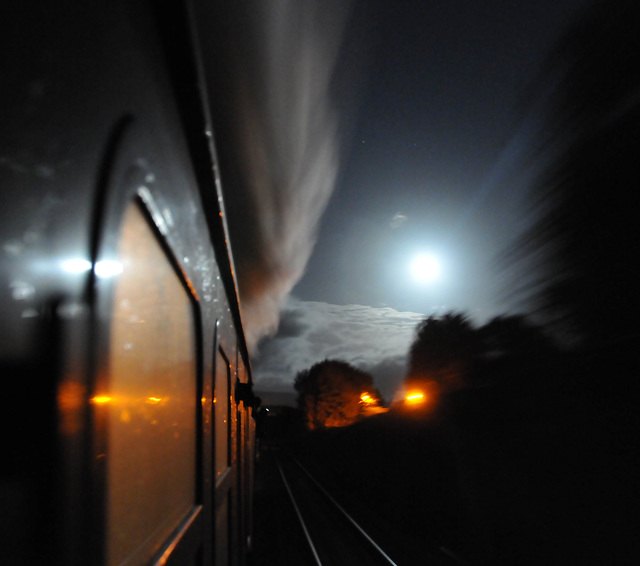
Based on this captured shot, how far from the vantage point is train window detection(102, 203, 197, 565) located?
1104mm

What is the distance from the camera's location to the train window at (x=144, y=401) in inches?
43.4

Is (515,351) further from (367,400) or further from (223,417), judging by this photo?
(367,400)

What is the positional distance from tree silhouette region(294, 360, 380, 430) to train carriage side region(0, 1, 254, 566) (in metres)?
64.1

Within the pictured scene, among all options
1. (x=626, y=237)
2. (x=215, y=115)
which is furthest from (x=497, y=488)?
(x=215, y=115)

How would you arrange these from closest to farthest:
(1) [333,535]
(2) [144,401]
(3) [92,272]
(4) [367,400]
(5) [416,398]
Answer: (3) [92,272], (2) [144,401], (1) [333,535], (5) [416,398], (4) [367,400]

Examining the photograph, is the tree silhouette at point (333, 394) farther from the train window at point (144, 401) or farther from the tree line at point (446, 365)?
the train window at point (144, 401)

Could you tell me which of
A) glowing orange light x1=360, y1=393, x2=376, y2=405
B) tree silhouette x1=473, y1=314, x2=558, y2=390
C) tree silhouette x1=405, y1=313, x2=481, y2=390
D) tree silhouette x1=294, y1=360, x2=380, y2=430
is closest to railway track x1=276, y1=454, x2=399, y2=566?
tree silhouette x1=473, y1=314, x2=558, y2=390

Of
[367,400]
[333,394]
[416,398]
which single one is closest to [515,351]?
[416,398]

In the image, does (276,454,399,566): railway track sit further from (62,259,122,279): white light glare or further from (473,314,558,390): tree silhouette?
(62,259,122,279): white light glare

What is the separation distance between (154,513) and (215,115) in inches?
143

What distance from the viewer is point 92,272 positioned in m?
0.87

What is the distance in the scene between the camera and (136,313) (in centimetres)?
125

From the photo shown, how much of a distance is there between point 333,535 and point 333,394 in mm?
59530

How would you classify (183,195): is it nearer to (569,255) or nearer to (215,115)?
(215,115)
